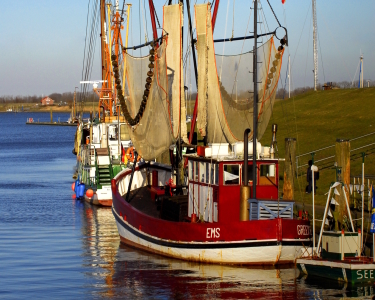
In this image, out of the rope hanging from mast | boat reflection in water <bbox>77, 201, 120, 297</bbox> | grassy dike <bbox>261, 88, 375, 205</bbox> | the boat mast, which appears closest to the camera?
boat reflection in water <bbox>77, 201, 120, 297</bbox>

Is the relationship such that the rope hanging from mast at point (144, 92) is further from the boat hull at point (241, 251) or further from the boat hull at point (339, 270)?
the boat hull at point (339, 270)

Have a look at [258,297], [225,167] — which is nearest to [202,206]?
[225,167]

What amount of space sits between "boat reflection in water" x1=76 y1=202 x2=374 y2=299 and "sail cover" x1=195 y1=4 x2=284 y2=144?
215 inches

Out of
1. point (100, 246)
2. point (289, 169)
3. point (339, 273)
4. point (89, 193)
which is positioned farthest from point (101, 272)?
point (89, 193)

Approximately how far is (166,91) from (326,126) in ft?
86.7

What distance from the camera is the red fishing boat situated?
23328 millimetres

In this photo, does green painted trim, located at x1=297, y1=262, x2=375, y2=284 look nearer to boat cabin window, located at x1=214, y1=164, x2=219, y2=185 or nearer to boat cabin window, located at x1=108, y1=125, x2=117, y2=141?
boat cabin window, located at x1=214, y1=164, x2=219, y2=185

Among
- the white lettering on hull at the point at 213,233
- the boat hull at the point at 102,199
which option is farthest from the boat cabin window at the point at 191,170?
the boat hull at the point at 102,199

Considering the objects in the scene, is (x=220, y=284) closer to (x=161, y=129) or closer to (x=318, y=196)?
(x=161, y=129)

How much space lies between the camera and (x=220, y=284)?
2234cm

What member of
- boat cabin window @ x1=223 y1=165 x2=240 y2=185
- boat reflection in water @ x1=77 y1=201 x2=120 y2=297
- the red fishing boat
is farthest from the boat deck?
boat cabin window @ x1=223 y1=165 x2=240 y2=185

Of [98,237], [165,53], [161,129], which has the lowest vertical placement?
[98,237]

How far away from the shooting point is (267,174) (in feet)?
82.0

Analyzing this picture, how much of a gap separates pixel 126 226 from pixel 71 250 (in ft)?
8.27
